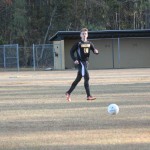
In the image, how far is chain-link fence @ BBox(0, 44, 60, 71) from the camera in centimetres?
4416

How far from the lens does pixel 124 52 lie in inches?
1720

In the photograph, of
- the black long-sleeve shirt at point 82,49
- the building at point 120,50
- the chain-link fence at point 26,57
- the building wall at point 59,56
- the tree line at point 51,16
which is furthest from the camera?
the tree line at point 51,16

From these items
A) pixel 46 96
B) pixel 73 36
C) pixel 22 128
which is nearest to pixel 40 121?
pixel 22 128

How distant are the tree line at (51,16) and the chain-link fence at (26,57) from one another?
7575 mm

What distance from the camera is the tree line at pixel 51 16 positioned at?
57.2 metres

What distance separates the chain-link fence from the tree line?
24.9 ft

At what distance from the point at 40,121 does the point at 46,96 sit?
5.59 meters

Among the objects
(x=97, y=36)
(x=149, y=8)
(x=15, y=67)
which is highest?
(x=149, y=8)

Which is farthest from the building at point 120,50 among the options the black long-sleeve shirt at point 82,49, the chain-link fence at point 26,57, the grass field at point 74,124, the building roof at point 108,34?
the black long-sleeve shirt at point 82,49

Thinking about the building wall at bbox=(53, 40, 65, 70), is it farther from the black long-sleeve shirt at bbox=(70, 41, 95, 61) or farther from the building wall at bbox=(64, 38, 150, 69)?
the black long-sleeve shirt at bbox=(70, 41, 95, 61)

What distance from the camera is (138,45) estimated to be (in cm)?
4369

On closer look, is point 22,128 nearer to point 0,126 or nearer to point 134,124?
point 0,126

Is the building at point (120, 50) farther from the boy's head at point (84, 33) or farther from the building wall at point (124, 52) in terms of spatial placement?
the boy's head at point (84, 33)

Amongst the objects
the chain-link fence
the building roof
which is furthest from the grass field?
the chain-link fence
